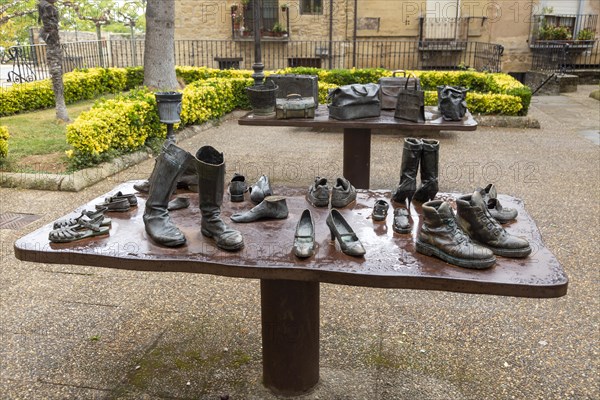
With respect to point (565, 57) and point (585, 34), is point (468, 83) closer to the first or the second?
point (565, 57)

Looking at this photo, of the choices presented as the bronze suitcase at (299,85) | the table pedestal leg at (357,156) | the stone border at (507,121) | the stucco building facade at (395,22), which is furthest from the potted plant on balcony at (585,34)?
the table pedestal leg at (357,156)

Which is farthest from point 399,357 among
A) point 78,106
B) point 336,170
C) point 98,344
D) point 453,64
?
point 453,64

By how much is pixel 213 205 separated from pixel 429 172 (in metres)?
Answer: 1.34

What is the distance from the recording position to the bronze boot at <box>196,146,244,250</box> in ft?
8.64

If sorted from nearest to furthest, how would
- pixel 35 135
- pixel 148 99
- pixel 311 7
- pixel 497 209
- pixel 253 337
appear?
pixel 497 209 < pixel 253 337 < pixel 148 99 < pixel 35 135 < pixel 311 7

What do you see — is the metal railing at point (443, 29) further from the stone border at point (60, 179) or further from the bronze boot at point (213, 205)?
the bronze boot at point (213, 205)

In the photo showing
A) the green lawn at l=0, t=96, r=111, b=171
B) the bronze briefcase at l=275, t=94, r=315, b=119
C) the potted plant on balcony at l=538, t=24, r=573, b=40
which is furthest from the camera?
the potted plant on balcony at l=538, t=24, r=573, b=40

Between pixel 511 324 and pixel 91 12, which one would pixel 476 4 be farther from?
pixel 511 324

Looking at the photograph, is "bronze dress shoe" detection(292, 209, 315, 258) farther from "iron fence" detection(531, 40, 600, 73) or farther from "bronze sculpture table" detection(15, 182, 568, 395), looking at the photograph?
"iron fence" detection(531, 40, 600, 73)

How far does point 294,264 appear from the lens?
2.49 m

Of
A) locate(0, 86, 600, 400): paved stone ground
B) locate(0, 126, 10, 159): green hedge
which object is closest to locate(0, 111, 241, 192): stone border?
locate(0, 126, 10, 159): green hedge

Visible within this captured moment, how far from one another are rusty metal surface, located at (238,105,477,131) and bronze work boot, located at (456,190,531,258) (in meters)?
3.39

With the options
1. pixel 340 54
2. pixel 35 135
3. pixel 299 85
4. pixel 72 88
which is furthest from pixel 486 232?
pixel 340 54

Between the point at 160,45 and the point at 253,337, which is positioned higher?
the point at 160,45
